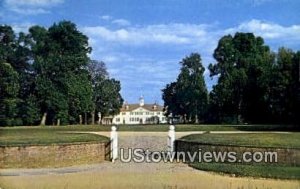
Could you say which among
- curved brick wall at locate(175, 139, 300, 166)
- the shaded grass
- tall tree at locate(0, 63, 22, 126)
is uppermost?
tall tree at locate(0, 63, 22, 126)

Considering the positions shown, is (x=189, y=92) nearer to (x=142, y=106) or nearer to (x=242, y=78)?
(x=242, y=78)

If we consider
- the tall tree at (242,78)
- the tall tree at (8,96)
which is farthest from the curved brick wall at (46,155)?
the tall tree at (242,78)

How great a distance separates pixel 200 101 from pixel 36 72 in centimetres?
1400

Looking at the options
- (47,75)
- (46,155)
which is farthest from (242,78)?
(46,155)

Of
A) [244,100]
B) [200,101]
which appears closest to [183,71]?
[200,101]

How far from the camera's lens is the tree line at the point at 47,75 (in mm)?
40375

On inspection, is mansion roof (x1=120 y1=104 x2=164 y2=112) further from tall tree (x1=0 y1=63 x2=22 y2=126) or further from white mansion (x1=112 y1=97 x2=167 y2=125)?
tall tree (x1=0 y1=63 x2=22 y2=126)

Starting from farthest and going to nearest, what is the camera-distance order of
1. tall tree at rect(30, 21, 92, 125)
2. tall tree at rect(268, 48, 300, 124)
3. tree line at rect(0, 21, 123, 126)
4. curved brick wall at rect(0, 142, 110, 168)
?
tall tree at rect(30, 21, 92, 125) → tree line at rect(0, 21, 123, 126) → tall tree at rect(268, 48, 300, 124) → curved brick wall at rect(0, 142, 110, 168)

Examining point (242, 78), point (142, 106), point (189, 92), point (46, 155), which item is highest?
point (242, 78)

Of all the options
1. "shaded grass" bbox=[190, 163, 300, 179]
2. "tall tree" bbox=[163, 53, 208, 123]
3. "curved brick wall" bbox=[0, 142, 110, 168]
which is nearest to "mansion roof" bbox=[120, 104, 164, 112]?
"tall tree" bbox=[163, 53, 208, 123]

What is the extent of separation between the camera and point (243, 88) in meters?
47.1

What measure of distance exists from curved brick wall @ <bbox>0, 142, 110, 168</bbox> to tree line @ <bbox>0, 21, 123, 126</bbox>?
2144 centimetres

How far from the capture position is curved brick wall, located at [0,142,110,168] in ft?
53.9

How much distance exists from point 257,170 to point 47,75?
34.1 meters
